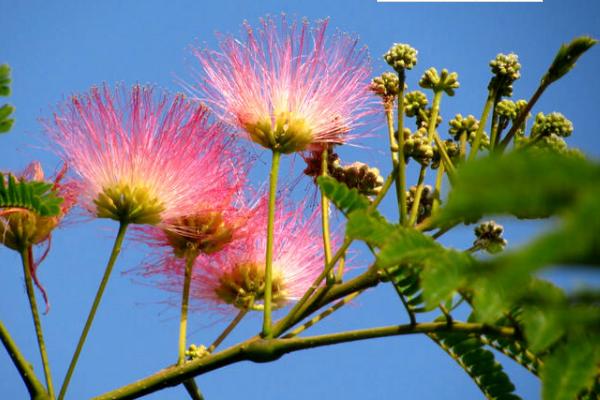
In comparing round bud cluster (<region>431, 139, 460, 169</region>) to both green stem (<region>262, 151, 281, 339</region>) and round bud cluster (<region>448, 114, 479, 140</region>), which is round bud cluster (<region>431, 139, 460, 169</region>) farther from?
green stem (<region>262, 151, 281, 339</region>)

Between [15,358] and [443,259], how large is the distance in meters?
1.29

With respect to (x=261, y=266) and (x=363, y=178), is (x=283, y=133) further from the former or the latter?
(x=261, y=266)

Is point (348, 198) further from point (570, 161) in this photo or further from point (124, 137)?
point (570, 161)

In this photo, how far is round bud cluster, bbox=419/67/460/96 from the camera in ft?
7.93

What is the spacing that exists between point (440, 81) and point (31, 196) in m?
1.26

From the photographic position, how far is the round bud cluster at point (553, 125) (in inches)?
86.0

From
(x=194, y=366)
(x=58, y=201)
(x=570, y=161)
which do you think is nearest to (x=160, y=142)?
(x=58, y=201)

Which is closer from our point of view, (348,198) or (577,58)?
(348,198)

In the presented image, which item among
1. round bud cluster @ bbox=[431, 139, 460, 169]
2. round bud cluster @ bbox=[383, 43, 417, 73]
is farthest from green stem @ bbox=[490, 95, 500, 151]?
round bud cluster @ bbox=[383, 43, 417, 73]

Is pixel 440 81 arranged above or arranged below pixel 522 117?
above

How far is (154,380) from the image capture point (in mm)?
2037

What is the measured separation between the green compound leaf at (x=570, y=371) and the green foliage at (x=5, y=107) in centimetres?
138

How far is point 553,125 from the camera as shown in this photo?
7.18 feet

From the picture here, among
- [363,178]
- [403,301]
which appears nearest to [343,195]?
[403,301]
